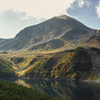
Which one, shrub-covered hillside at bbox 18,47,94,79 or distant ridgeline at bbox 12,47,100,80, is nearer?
distant ridgeline at bbox 12,47,100,80

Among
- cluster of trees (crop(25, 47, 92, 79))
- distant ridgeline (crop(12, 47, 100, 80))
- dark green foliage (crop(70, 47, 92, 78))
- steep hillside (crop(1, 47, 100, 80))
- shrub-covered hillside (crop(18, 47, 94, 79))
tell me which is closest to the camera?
steep hillside (crop(1, 47, 100, 80))

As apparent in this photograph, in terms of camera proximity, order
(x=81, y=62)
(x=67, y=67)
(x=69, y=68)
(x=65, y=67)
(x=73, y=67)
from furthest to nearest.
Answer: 1. (x=65, y=67)
2. (x=67, y=67)
3. (x=69, y=68)
4. (x=81, y=62)
5. (x=73, y=67)

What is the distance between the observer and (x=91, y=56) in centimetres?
12375

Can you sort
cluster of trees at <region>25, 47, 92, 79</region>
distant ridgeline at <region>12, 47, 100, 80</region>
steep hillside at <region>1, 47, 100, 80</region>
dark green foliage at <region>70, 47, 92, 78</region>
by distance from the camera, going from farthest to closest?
1. cluster of trees at <region>25, 47, 92, 79</region>
2. dark green foliage at <region>70, 47, 92, 78</region>
3. distant ridgeline at <region>12, 47, 100, 80</region>
4. steep hillside at <region>1, 47, 100, 80</region>

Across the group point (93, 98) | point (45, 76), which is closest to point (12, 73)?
point (45, 76)

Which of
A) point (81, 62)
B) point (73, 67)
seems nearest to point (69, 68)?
point (73, 67)

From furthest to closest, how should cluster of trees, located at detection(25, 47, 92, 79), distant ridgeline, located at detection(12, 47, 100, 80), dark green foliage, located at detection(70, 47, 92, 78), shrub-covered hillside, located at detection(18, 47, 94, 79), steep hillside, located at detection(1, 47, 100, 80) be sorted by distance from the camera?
cluster of trees, located at detection(25, 47, 92, 79) → dark green foliage, located at detection(70, 47, 92, 78) → shrub-covered hillside, located at detection(18, 47, 94, 79) → distant ridgeline, located at detection(12, 47, 100, 80) → steep hillside, located at detection(1, 47, 100, 80)

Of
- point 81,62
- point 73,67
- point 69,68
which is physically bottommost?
point 69,68

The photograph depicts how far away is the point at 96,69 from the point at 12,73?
115 m

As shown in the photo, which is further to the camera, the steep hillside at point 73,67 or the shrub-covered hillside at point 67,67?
the shrub-covered hillside at point 67,67

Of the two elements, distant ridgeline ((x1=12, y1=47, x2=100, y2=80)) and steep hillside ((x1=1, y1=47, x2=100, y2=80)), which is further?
distant ridgeline ((x1=12, y1=47, x2=100, y2=80))

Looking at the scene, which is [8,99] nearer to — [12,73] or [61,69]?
[61,69]

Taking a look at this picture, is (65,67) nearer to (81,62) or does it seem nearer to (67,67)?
(67,67)

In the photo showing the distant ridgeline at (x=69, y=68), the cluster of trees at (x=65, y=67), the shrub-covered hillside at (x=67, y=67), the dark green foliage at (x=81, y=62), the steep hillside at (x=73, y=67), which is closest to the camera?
the steep hillside at (x=73, y=67)
